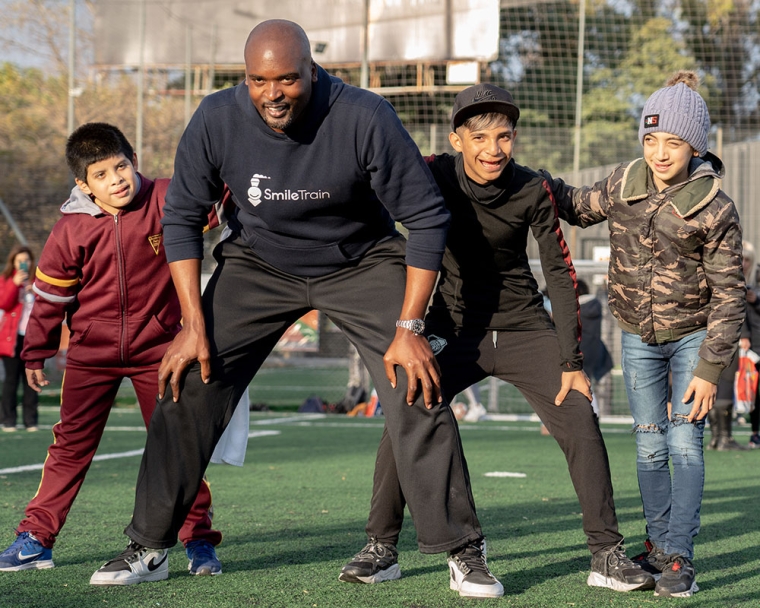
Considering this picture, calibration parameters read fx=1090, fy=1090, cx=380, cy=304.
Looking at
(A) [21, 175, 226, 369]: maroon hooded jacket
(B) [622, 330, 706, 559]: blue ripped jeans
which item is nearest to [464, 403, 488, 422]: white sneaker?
(B) [622, 330, 706, 559]: blue ripped jeans

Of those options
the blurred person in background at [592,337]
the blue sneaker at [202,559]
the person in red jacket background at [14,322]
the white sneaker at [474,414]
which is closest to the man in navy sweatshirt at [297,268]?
the blue sneaker at [202,559]

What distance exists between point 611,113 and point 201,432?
75.2 ft

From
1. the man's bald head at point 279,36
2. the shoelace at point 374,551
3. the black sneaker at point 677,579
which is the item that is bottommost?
the black sneaker at point 677,579

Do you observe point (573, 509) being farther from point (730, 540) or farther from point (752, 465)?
point (752, 465)

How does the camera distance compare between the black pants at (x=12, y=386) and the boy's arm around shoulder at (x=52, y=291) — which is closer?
the boy's arm around shoulder at (x=52, y=291)

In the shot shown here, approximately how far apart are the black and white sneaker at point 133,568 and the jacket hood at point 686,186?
236 centimetres

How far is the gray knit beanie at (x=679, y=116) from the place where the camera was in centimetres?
427

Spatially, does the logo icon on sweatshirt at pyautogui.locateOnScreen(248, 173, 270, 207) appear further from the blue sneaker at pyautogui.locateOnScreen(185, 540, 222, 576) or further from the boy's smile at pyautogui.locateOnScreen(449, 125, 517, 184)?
the blue sneaker at pyautogui.locateOnScreen(185, 540, 222, 576)

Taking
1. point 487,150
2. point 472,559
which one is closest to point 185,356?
point 472,559

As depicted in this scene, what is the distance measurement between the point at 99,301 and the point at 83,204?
43cm

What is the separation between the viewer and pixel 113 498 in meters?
6.79

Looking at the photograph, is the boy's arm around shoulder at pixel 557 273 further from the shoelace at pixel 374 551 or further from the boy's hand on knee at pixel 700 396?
the shoelace at pixel 374 551

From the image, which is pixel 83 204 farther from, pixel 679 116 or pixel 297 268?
pixel 679 116

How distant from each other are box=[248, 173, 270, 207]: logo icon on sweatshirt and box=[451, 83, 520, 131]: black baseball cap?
938 millimetres
